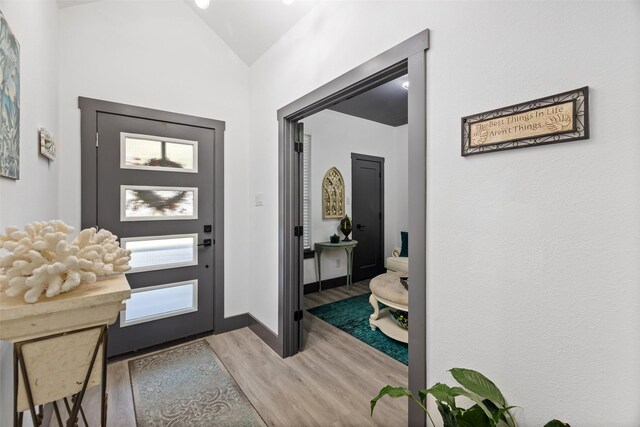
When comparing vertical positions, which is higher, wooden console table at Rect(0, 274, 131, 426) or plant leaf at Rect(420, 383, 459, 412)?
wooden console table at Rect(0, 274, 131, 426)

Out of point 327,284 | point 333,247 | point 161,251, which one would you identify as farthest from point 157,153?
point 327,284

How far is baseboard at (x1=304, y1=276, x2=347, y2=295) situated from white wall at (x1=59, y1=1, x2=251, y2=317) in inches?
51.7

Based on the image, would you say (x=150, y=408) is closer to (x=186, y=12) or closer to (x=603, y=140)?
(x=603, y=140)

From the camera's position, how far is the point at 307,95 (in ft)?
7.14

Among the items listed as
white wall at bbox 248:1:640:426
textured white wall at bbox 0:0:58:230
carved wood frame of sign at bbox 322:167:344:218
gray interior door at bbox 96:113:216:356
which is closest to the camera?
white wall at bbox 248:1:640:426

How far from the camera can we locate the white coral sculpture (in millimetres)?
726

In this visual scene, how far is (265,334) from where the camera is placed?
8.87 ft

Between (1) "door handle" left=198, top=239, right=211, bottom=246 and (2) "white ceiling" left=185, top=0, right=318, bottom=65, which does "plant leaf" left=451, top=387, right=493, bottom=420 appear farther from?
(2) "white ceiling" left=185, top=0, right=318, bottom=65

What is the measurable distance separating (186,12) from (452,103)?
→ 2.72m

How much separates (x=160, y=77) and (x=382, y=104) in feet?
9.26

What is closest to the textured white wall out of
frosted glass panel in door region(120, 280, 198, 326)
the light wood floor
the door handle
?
frosted glass panel in door region(120, 280, 198, 326)

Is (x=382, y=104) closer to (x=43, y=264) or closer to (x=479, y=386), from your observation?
(x=479, y=386)

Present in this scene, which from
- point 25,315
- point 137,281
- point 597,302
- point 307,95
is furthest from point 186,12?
point 597,302

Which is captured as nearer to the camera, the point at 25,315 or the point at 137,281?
the point at 25,315
